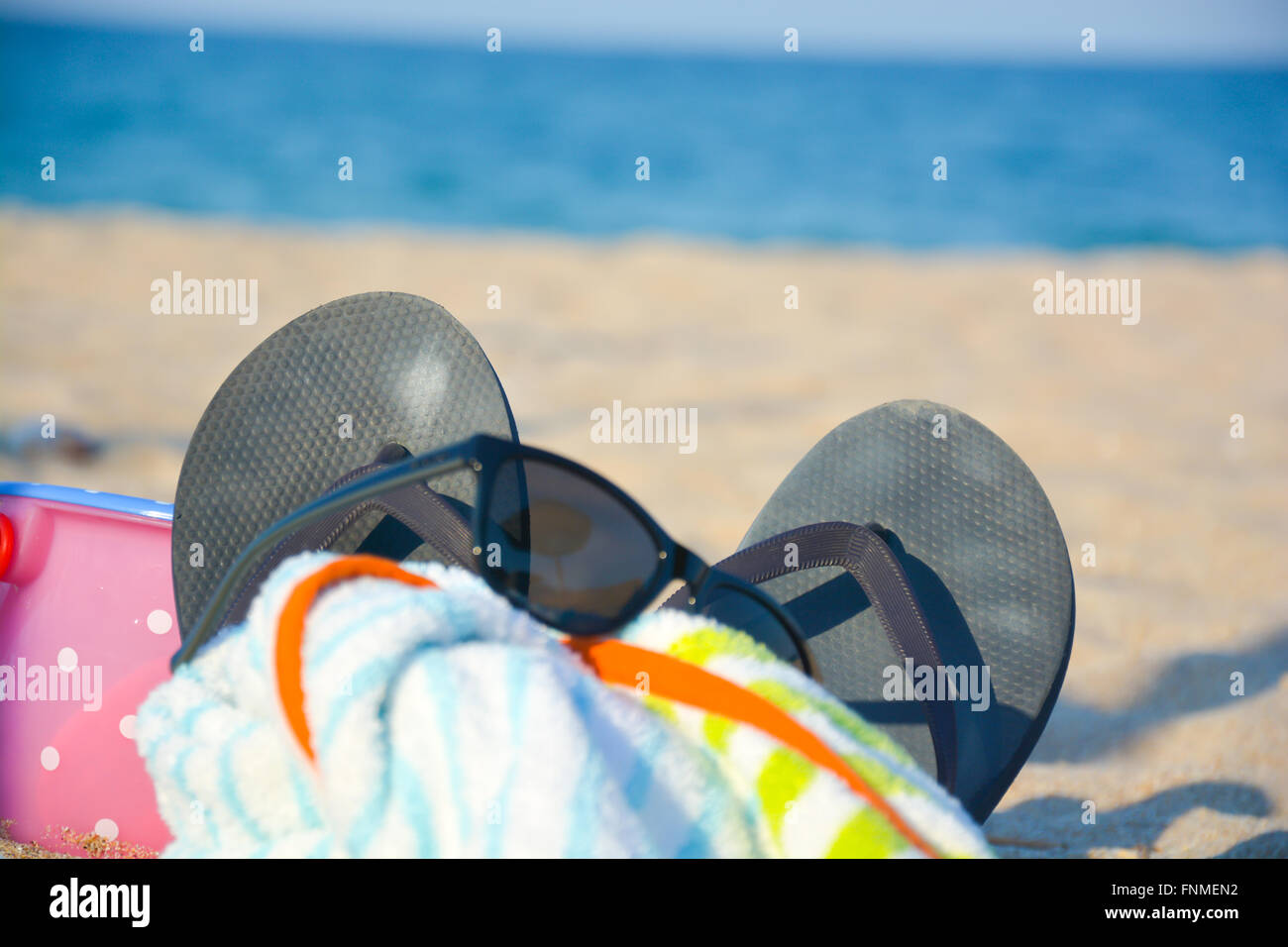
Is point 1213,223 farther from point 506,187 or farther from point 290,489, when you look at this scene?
point 290,489

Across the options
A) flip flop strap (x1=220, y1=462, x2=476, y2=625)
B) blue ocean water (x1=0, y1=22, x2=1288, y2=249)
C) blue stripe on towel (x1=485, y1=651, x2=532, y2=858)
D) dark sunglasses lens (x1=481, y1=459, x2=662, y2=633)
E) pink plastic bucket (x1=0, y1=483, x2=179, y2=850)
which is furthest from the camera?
blue ocean water (x1=0, y1=22, x2=1288, y2=249)

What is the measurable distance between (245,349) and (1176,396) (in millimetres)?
3683

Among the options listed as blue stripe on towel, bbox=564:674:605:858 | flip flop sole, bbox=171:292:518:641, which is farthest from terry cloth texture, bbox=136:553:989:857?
flip flop sole, bbox=171:292:518:641

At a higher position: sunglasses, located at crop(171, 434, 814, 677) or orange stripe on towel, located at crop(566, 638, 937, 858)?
sunglasses, located at crop(171, 434, 814, 677)

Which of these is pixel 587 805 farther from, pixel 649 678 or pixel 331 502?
pixel 331 502

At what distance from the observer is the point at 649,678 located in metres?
0.62

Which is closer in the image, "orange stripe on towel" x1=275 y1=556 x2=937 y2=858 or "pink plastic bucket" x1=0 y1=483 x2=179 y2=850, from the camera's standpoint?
"orange stripe on towel" x1=275 y1=556 x2=937 y2=858

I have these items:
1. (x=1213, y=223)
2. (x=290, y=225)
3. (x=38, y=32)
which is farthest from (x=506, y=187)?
(x=38, y=32)

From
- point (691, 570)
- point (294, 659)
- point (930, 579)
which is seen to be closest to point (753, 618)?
point (691, 570)

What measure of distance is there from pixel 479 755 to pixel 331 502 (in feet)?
0.62

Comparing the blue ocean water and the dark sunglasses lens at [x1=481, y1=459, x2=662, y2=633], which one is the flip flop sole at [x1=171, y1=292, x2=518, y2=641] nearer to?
the dark sunglasses lens at [x1=481, y1=459, x2=662, y2=633]

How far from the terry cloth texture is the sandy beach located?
84 centimetres

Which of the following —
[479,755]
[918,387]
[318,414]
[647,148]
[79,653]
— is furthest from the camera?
[647,148]

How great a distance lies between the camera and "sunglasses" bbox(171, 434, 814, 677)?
61cm
